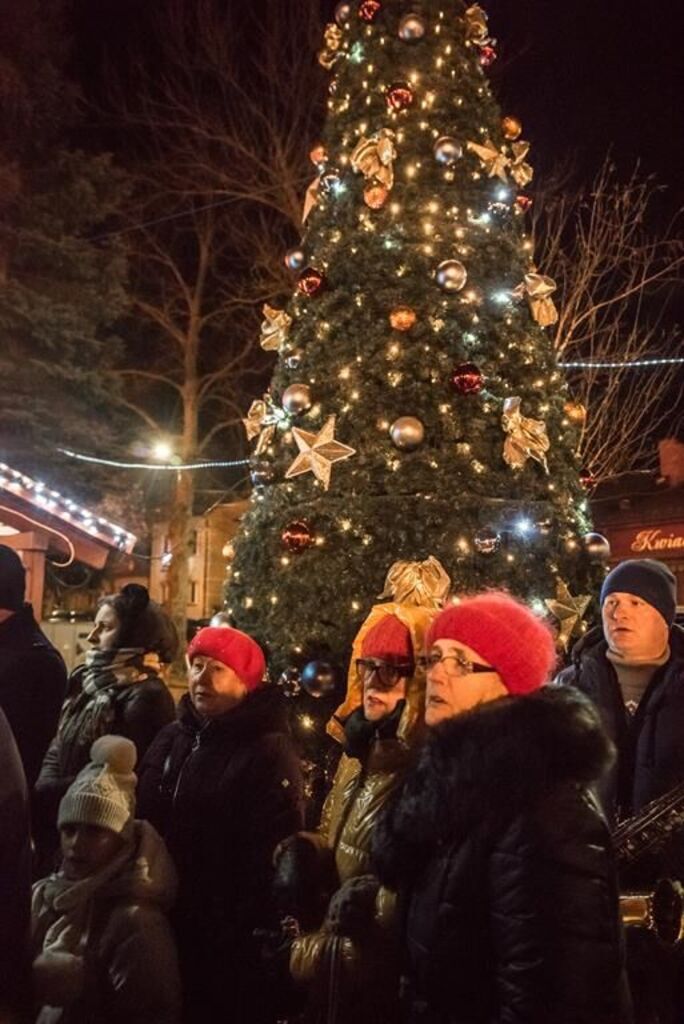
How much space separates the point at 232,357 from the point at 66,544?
15365mm

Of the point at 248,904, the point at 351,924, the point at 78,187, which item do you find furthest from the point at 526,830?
the point at 78,187

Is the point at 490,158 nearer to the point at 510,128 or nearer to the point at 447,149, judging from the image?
the point at 447,149

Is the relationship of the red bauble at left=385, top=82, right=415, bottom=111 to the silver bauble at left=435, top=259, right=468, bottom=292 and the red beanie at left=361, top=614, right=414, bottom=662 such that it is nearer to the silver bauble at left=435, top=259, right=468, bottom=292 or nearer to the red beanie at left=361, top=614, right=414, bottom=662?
the silver bauble at left=435, top=259, right=468, bottom=292

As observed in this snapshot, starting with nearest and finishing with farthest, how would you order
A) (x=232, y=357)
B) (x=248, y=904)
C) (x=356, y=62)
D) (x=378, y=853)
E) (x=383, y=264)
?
(x=378, y=853), (x=248, y=904), (x=383, y=264), (x=356, y=62), (x=232, y=357)

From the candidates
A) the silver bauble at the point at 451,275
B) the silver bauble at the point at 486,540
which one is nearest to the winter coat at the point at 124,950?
the silver bauble at the point at 486,540

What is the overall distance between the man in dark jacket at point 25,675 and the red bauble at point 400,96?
4.29 m

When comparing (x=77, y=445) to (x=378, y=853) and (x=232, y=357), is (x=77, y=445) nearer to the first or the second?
(x=232, y=357)

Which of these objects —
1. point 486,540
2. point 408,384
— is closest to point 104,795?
point 486,540

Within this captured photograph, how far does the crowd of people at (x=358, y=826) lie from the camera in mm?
2053

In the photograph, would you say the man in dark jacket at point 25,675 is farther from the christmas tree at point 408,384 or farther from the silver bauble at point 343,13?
the silver bauble at point 343,13

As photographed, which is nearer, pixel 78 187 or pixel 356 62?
pixel 356 62

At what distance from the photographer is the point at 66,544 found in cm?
991

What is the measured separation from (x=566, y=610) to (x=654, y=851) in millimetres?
3002

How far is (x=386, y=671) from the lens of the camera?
11.9ft
